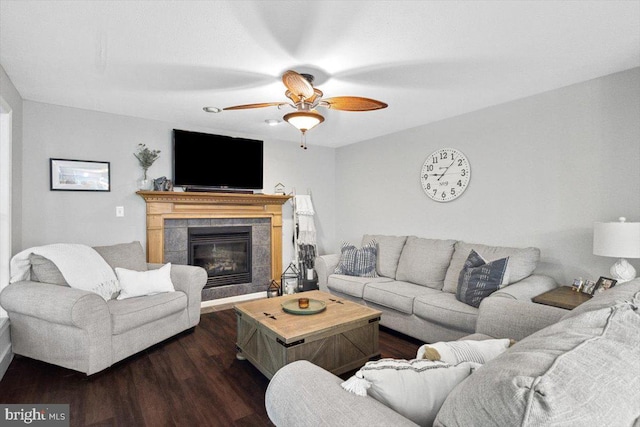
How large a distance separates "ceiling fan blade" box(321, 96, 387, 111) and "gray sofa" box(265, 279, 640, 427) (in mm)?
1838

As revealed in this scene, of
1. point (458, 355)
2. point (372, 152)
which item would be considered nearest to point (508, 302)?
point (458, 355)

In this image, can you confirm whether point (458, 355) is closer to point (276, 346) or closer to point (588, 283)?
point (276, 346)

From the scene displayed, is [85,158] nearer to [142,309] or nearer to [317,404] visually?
[142,309]

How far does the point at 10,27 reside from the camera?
196 centimetres

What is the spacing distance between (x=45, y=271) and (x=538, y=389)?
338 centimetres

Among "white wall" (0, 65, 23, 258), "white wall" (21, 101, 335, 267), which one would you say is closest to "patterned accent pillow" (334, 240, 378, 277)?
"white wall" (21, 101, 335, 267)

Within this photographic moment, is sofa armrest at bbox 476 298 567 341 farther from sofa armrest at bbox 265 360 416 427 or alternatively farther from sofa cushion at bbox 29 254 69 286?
sofa cushion at bbox 29 254 69 286

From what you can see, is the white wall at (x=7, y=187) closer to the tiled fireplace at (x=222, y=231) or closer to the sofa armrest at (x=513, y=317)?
the tiled fireplace at (x=222, y=231)

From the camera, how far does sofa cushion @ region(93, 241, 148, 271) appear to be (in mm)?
3238

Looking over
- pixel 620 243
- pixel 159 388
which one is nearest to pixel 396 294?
pixel 620 243

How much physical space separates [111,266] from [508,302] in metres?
3.39

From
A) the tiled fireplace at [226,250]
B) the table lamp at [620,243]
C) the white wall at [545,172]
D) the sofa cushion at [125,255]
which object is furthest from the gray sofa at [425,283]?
the sofa cushion at [125,255]

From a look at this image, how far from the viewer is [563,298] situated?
8.18 feet

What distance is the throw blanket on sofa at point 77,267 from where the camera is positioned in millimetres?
2711
